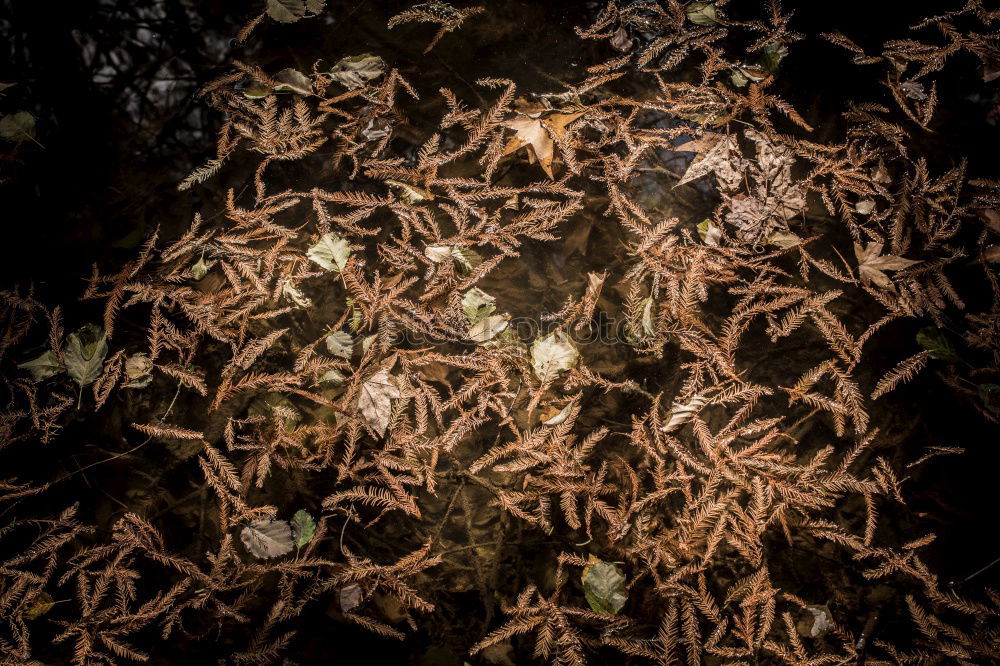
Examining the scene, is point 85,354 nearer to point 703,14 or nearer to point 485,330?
point 485,330

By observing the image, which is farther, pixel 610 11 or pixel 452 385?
pixel 610 11

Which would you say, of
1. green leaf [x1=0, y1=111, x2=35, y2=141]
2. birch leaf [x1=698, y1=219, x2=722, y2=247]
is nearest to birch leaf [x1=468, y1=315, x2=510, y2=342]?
birch leaf [x1=698, y1=219, x2=722, y2=247]

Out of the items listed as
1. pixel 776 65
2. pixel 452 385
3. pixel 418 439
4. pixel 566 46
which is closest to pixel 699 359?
pixel 452 385

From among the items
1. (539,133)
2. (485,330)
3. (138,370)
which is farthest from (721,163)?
(138,370)

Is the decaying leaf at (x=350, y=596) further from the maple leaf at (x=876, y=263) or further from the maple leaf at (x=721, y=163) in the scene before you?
the maple leaf at (x=876, y=263)

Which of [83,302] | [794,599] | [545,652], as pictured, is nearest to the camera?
[545,652]

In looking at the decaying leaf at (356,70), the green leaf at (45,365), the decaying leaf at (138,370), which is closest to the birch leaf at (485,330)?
the decaying leaf at (356,70)

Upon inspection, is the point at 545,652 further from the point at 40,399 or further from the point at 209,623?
the point at 40,399
